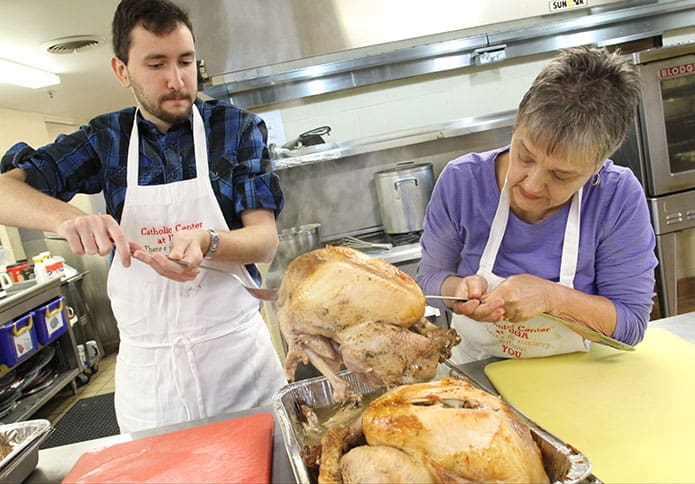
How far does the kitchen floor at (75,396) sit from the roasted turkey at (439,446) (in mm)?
4206

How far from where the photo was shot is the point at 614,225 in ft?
4.33

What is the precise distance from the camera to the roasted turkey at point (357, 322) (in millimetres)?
953

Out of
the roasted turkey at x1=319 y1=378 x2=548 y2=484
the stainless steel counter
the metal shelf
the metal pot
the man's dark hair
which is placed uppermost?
the man's dark hair

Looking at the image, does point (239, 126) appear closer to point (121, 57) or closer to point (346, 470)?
point (121, 57)

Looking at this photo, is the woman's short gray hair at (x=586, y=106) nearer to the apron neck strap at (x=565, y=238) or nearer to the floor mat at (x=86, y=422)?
the apron neck strap at (x=565, y=238)

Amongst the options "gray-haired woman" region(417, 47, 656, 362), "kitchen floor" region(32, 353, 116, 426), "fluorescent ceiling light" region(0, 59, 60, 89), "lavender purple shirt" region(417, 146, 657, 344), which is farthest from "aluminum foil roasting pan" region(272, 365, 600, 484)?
"fluorescent ceiling light" region(0, 59, 60, 89)

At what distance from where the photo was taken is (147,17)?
1.38 m

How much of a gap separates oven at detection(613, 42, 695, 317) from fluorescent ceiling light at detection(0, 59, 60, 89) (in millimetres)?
5461

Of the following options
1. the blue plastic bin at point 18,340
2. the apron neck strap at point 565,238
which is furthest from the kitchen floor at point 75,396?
the apron neck strap at point 565,238

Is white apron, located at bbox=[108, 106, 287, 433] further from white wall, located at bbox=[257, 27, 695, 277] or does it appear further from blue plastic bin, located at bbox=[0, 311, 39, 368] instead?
blue plastic bin, located at bbox=[0, 311, 39, 368]

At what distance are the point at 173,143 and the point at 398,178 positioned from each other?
1678 millimetres

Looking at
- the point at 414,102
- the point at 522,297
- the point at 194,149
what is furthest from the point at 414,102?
the point at 522,297

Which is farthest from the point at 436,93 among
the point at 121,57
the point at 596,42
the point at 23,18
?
the point at 23,18

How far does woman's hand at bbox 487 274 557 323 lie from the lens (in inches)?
44.7
